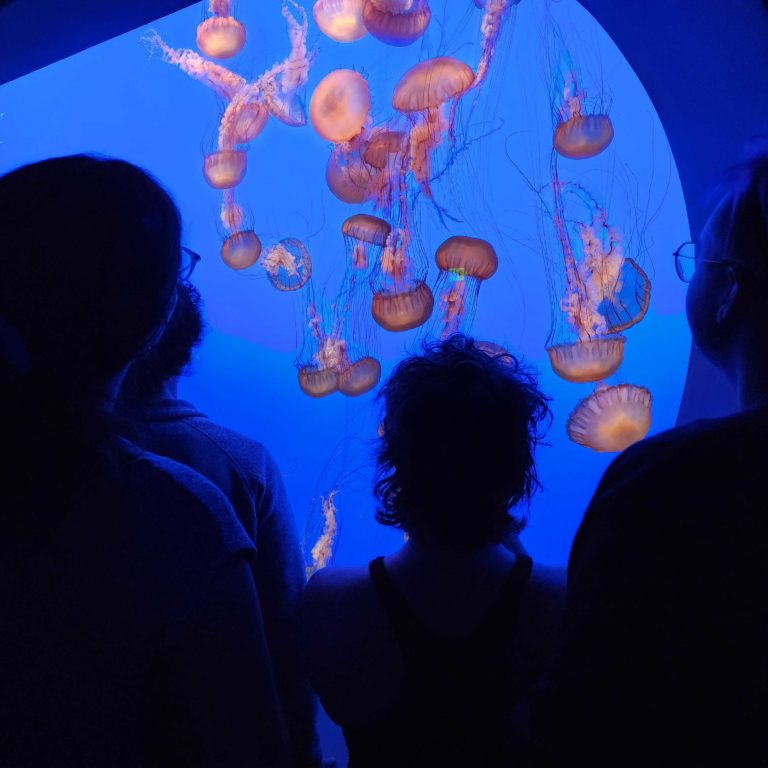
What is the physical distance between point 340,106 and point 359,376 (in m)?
1.47

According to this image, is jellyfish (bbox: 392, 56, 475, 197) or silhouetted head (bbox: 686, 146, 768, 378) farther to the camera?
jellyfish (bbox: 392, 56, 475, 197)

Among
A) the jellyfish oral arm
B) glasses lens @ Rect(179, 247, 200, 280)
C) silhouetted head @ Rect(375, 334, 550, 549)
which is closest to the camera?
silhouetted head @ Rect(375, 334, 550, 549)

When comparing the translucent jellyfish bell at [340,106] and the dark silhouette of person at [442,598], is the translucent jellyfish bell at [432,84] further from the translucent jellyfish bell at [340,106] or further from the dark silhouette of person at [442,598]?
the dark silhouette of person at [442,598]

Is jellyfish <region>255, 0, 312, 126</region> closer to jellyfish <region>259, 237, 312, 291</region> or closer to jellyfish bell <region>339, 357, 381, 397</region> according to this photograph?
jellyfish <region>259, 237, 312, 291</region>

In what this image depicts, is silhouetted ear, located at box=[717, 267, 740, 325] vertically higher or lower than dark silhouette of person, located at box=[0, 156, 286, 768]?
higher

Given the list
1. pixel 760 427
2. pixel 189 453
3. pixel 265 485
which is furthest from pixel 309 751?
pixel 760 427

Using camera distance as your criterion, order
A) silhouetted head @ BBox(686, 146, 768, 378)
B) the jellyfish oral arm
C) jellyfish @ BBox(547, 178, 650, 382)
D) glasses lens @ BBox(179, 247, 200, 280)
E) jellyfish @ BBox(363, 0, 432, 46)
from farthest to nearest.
→ the jellyfish oral arm < jellyfish @ BBox(547, 178, 650, 382) < jellyfish @ BBox(363, 0, 432, 46) < glasses lens @ BBox(179, 247, 200, 280) < silhouetted head @ BBox(686, 146, 768, 378)

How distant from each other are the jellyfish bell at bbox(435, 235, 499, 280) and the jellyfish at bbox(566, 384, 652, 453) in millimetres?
890

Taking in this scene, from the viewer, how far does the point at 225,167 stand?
11.3ft

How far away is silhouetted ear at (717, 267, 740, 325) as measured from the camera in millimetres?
1099

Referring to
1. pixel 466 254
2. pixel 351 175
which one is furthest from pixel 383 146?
pixel 466 254

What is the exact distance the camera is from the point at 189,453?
1.36 metres

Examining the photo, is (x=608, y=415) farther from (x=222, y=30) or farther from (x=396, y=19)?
(x=222, y=30)

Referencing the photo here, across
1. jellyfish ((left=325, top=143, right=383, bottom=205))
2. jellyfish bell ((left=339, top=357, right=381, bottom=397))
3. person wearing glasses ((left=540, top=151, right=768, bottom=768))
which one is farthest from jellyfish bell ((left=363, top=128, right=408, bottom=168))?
person wearing glasses ((left=540, top=151, right=768, bottom=768))
